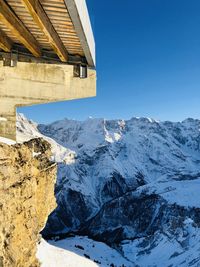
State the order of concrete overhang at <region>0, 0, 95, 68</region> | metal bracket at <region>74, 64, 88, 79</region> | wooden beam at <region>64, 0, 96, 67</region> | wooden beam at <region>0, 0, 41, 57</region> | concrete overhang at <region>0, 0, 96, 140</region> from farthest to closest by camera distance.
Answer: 1. metal bracket at <region>74, 64, 88, 79</region>
2. concrete overhang at <region>0, 0, 96, 140</region>
3. wooden beam at <region>0, 0, 41, 57</region>
4. concrete overhang at <region>0, 0, 95, 68</region>
5. wooden beam at <region>64, 0, 96, 67</region>

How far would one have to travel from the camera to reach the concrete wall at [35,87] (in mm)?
12609

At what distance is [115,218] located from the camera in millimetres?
194500

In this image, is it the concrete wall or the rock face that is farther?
the concrete wall

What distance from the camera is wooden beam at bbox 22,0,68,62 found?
23.2 ft

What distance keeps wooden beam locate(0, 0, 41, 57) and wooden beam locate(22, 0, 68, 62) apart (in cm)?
65

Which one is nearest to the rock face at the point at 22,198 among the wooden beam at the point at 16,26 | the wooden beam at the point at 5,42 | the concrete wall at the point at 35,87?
the concrete wall at the point at 35,87

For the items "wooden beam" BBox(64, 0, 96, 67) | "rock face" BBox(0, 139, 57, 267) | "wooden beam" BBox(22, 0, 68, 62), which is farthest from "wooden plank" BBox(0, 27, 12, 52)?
"rock face" BBox(0, 139, 57, 267)

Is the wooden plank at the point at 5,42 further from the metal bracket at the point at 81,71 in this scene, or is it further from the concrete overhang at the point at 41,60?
the metal bracket at the point at 81,71

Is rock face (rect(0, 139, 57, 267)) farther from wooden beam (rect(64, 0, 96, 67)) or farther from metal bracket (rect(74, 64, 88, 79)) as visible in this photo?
wooden beam (rect(64, 0, 96, 67))

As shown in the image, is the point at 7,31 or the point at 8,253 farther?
the point at 8,253

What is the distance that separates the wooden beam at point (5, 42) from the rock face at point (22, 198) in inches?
94.5

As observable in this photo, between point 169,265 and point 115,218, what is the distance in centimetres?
12563

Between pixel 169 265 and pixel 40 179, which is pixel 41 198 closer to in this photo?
pixel 40 179

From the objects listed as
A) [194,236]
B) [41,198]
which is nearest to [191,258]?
[194,236]
